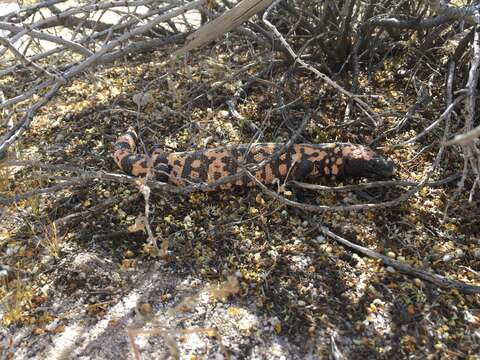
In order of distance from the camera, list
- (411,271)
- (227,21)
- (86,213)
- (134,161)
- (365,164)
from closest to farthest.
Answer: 1. (227,21)
2. (411,271)
3. (86,213)
4. (365,164)
5. (134,161)

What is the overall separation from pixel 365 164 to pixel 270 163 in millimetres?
579

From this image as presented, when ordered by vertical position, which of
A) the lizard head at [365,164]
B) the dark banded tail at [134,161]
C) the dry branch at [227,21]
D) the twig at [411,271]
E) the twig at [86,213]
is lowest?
the twig at [411,271]

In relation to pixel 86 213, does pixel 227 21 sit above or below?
above

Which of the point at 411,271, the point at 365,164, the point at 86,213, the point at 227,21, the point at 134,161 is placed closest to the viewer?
the point at 227,21

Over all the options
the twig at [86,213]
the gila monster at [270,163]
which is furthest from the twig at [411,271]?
the twig at [86,213]

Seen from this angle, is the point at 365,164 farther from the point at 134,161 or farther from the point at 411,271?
the point at 134,161

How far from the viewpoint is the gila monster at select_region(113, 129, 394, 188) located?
8.59 ft

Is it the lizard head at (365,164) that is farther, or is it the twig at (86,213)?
the lizard head at (365,164)

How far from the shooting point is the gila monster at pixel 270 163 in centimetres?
262

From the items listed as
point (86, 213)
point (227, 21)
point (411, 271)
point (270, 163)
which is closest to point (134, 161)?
point (86, 213)

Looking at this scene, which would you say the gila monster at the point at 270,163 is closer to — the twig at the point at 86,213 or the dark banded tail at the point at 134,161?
the dark banded tail at the point at 134,161

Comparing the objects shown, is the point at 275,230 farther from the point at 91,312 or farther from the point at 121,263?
the point at 91,312

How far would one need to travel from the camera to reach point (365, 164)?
2.60 meters

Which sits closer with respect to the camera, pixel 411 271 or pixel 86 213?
pixel 411 271
